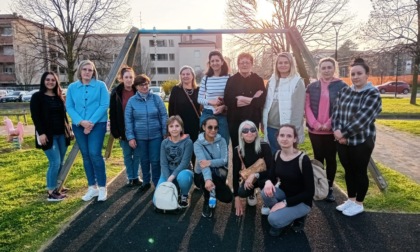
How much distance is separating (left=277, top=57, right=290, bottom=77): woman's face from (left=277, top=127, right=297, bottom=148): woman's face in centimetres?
91

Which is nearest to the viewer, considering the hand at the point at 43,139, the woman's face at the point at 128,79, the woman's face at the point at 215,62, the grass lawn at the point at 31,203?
the grass lawn at the point at 31,203

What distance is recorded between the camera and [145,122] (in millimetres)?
4695

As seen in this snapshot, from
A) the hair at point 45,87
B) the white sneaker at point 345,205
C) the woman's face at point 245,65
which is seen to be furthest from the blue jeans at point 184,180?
the hair at point 45,87

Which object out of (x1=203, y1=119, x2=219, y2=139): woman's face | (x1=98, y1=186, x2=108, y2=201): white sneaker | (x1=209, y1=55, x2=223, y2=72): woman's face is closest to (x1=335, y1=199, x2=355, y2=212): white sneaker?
(x1=203, y1=119, x2=219, y2=139): woman's face

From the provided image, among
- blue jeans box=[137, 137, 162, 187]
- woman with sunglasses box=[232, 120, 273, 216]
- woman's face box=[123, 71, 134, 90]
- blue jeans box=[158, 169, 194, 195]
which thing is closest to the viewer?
woman with sunglasses box=[232, 120, 273, 216]

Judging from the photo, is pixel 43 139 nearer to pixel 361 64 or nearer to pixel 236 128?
pixel 236 128

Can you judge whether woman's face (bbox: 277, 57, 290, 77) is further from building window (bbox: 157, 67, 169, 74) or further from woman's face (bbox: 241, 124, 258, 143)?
building window (bbox: 157, 67, 169, 74)

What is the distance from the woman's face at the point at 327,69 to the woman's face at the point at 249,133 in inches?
47.0

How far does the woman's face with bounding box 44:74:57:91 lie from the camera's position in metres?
4.46

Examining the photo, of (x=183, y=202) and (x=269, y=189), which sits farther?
(x=183, y=202)

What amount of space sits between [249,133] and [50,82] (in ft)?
9.41

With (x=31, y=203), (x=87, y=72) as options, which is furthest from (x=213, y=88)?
(x=31, y=203)

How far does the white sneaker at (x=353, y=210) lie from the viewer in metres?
3.97

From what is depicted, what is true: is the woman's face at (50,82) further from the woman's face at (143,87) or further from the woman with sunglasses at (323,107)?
the woman with sunglasses at (323,107)
